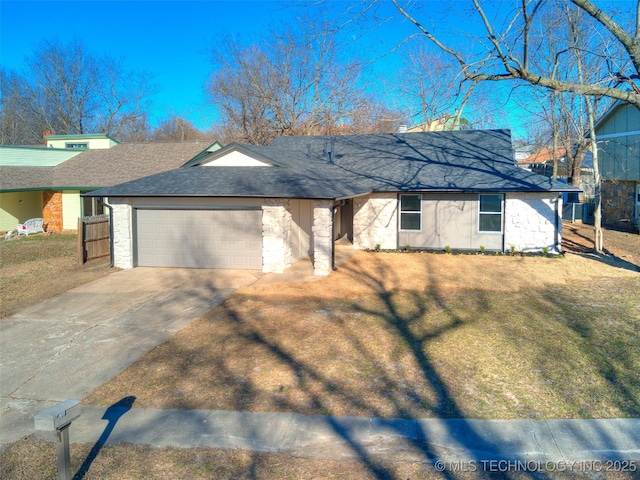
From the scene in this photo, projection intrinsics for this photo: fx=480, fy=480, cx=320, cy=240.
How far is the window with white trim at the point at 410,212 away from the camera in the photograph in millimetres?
16719

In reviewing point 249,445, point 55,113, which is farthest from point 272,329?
point 55,113


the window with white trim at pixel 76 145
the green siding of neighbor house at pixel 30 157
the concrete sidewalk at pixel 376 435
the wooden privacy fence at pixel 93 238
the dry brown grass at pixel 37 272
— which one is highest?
the window with white trim at pixel 76 145

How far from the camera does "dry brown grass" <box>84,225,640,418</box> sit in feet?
19.2

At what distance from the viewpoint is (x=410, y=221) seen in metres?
16.8

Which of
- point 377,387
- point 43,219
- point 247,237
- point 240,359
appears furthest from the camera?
point 43,219

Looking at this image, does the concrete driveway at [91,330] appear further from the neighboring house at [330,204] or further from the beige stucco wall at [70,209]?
the beige stucco wall at [70,209]

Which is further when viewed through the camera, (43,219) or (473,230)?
(43,219)

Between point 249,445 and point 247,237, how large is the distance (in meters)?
8.66

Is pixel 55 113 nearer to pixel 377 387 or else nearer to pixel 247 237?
pixel 247 237

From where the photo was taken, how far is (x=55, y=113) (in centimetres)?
4484

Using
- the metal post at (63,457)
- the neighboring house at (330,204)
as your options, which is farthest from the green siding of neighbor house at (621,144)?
the metal post at (63,457)

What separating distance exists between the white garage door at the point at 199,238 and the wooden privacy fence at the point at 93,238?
5.74 ft

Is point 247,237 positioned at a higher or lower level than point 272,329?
higher

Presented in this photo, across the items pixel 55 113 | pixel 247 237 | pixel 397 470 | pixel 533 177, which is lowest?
pixel 397 470
